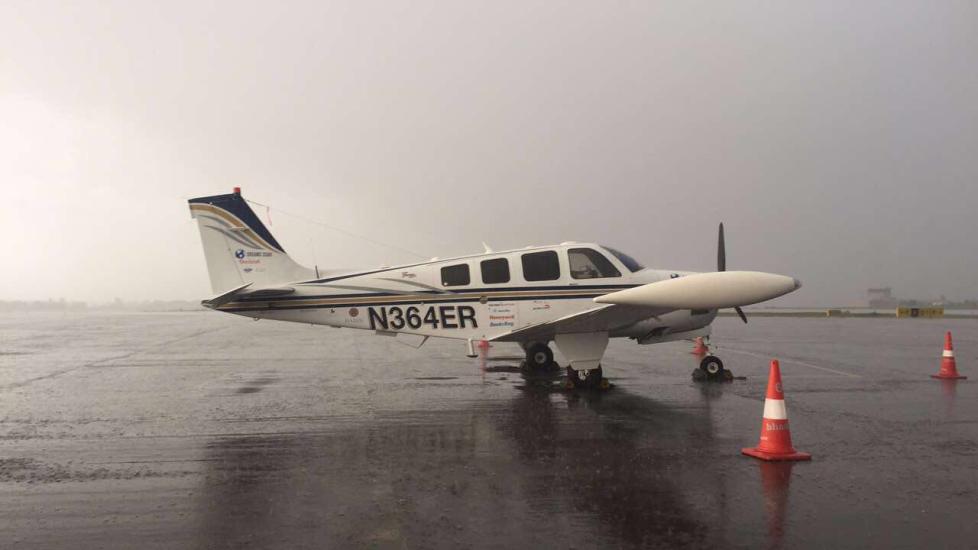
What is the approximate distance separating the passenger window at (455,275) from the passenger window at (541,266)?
1130 millimetres

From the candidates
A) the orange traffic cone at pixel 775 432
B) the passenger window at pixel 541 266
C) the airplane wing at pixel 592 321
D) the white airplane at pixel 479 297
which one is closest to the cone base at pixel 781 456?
the orange traffic cone at pixel 775 432

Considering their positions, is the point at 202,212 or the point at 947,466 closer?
the point at 947,466

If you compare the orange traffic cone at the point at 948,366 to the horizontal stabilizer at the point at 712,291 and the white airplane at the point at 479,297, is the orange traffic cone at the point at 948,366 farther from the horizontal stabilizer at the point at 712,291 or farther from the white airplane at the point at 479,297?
the horizontal stabilizer at the point at 712,291

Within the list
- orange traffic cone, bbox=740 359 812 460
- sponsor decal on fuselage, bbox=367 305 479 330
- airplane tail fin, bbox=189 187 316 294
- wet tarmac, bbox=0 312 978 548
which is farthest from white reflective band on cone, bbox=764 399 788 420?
airplane tail fin, bbox=189 187 316 294

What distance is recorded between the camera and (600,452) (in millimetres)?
6770

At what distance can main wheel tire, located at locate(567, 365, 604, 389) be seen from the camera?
11242 millimetres

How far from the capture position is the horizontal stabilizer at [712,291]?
941 centimetres

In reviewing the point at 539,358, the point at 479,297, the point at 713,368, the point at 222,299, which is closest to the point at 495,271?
the point at 479,297

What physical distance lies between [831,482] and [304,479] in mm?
5032

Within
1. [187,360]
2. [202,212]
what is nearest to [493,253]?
[202,212]

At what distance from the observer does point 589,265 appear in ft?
38.4

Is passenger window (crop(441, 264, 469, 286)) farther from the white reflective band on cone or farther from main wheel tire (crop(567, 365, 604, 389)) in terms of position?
the white reflective band on cone

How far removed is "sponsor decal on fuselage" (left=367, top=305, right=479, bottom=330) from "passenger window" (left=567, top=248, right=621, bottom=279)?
2152 millimetres

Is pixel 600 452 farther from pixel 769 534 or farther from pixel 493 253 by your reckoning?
pixel 493 253
